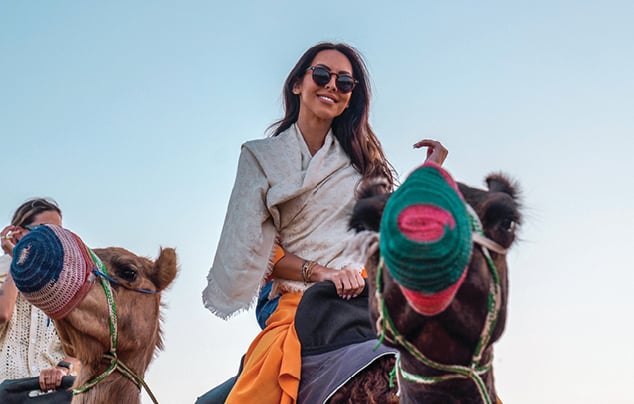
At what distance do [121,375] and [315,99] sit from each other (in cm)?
210

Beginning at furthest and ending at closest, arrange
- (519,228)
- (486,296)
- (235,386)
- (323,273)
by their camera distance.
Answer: (323,273) → (235,386) → (519,228) → (486,296)

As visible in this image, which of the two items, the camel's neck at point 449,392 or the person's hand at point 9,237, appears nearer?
the camel's neck at point 449,392

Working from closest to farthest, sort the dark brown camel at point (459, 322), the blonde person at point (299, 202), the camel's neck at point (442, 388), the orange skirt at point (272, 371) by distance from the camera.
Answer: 1. the dark brown camel at point (459, 322)
2. the camel's neck at point (442, 388)
3. the orange skirt at point (272, 371)
4. the blonde person at point (299, 202)

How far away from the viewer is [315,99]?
18.9ft

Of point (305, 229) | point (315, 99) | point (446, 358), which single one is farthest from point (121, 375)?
point (446, 358)

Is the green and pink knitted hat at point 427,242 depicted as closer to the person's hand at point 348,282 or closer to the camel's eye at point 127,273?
the person's hand at point 348,282

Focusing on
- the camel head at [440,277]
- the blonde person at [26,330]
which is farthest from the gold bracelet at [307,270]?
the blonde person at [26,330]

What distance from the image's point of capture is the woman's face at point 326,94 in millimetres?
5766

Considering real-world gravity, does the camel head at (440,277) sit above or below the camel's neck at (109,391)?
above

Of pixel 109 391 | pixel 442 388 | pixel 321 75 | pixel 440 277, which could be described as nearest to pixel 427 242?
pixel 440 277

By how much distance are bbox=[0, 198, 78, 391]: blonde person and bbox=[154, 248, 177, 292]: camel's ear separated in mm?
1532

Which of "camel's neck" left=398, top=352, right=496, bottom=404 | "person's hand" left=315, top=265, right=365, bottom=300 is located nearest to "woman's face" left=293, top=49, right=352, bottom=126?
"person's hand" left=315, top=265, right=365, bottom=300

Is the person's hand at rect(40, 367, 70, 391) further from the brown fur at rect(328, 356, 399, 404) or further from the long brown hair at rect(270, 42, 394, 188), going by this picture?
the brown fur at rect(328, 356, 399, 404)

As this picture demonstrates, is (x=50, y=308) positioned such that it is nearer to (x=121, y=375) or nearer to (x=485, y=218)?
(x=121, y=375)
